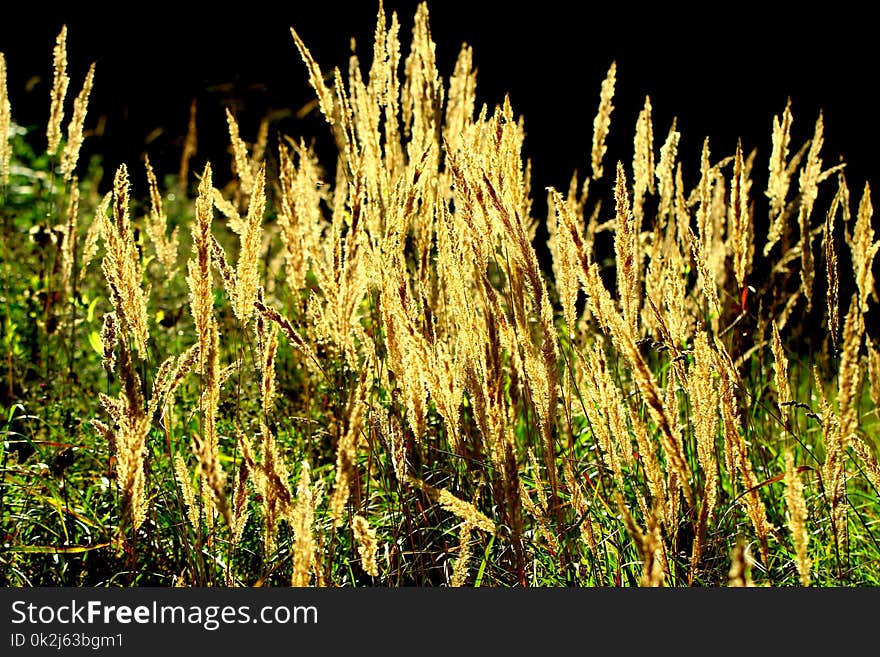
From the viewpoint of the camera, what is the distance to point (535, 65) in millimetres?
7039

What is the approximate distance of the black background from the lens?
614 cm

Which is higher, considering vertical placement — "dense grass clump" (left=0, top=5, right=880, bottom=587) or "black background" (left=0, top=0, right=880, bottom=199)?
"black background" (left=0, top=0, right=880, bottom=199)

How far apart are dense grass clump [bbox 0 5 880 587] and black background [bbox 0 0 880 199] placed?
326cm

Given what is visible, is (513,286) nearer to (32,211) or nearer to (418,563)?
(418,563)

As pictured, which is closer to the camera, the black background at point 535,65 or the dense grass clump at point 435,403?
the dense grass clump at point 435,403

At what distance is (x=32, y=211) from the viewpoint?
5121mm

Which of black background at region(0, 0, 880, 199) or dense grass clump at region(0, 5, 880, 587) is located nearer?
dense grass clump at region(0, 5, 880, 587)

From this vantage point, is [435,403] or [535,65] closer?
[435,403]

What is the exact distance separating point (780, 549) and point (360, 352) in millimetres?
1219

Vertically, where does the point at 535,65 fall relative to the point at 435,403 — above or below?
above

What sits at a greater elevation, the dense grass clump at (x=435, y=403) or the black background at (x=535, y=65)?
the black background at (x=535, y=65)

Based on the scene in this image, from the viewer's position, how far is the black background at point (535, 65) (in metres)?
6.14

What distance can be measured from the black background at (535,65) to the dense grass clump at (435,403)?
326 centimetres

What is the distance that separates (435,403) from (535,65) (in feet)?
18.9
